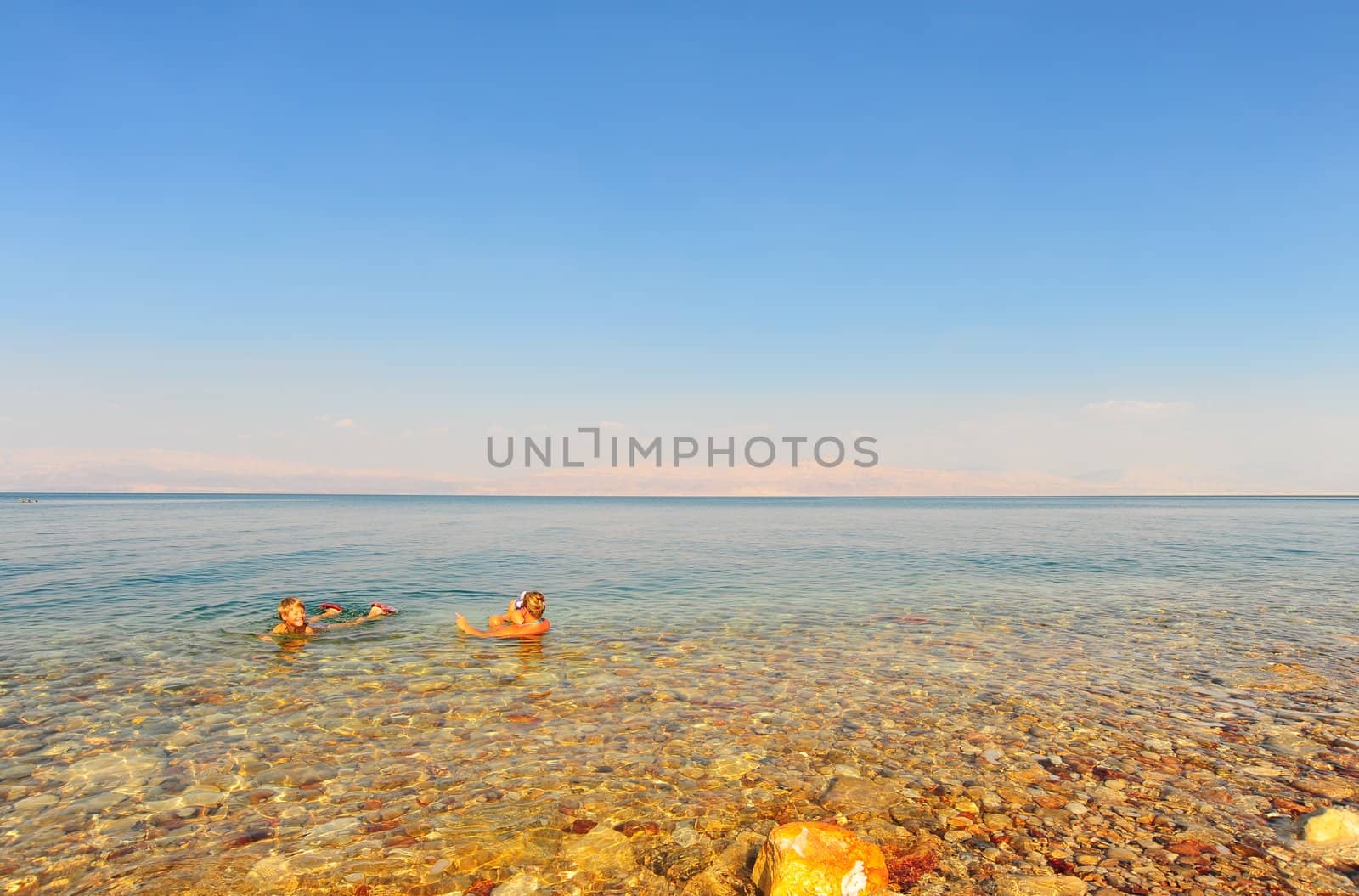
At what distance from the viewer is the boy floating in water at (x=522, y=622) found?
697 inches

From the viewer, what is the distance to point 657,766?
9.29 metres

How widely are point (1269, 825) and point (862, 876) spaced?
501 centimetres

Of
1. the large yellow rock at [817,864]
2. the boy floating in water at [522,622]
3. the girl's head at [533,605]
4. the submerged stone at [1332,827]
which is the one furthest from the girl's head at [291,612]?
the submerged stone at [1332,827]

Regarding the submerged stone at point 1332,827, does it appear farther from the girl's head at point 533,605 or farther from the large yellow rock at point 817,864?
the girl's head at point 533,605

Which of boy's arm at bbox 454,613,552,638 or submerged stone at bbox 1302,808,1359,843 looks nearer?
submerged stone at bbox 1302,808,1359,843

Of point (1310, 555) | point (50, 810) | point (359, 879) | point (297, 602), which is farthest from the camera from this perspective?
point (1310, 555)

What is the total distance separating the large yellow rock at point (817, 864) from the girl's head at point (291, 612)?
50.3 ft

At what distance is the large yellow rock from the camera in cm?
588

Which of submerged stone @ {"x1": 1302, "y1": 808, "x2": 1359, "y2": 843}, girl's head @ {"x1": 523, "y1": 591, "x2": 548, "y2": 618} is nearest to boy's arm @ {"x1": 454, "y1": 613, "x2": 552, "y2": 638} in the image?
girl's head @ {"x1": 523, "y1": 591, "x2": 548, "y2": 618}

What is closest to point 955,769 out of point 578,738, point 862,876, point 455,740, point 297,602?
point 862,876

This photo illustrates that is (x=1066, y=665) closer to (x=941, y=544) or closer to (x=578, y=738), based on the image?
(x=578, y=738)

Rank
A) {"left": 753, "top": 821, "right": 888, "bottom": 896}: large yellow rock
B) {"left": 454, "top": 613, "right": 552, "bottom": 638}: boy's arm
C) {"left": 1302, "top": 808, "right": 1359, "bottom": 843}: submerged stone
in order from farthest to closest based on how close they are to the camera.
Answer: {"left": 454, "top": 613, "right": 552, "bottom": 638}: boy's arm
{"left": 1302, "top": 808, "right": 1359, "bottom": 843}: submerged stone
{"left": 753, "top": 821, "right": 888, "bottom": 896}: large yellow rock

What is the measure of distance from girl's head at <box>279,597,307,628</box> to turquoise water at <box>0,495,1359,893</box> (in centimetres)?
82

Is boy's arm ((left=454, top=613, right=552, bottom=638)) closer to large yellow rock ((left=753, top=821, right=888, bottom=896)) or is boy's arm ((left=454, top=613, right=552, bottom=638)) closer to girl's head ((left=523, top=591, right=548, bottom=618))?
girl's head ((left=523, top=591, right=548, bottom=618))
